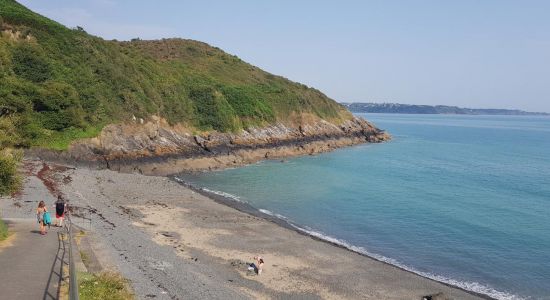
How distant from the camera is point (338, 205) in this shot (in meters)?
43.1

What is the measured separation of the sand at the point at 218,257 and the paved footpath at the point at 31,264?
2.30 m

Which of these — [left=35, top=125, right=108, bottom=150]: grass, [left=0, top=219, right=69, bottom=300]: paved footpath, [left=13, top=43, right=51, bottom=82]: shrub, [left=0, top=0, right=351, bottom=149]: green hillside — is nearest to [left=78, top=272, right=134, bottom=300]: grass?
[left=0, top=219, right=69, bottom=300]: paved footpath

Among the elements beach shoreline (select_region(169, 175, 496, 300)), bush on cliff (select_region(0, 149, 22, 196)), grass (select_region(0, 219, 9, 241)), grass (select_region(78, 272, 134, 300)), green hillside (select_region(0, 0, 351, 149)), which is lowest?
beach shoreline (select_region(169, 175, 496, 300))

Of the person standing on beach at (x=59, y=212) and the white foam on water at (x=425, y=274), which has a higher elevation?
the person standing on beach at (x=59, y=212)

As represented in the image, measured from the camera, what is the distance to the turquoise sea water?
91.2 feet

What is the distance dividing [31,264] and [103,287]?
119 inches

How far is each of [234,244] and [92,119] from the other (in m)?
33.0

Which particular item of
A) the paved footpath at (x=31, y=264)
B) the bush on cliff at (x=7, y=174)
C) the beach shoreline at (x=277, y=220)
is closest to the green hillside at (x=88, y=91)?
the bush on cliff at (x=7, y=174)

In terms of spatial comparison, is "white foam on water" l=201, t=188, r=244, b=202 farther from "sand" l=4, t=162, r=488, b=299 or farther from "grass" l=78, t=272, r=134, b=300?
"grass" l=78, t=272, r=134, b=300

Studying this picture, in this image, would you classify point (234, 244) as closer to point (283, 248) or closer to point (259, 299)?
point (283, 248)

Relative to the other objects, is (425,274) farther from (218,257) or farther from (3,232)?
(3,232)

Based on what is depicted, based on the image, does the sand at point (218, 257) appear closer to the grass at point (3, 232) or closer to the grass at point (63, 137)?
the grass at point (3, 232)

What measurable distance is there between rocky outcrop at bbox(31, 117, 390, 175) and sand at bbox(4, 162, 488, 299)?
498 inches

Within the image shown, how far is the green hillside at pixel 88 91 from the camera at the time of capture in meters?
49.0
